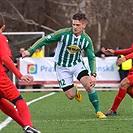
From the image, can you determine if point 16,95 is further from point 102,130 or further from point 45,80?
point 45,80

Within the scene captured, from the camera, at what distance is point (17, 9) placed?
37344 mm

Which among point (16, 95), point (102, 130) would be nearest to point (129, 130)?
point (102, 130)

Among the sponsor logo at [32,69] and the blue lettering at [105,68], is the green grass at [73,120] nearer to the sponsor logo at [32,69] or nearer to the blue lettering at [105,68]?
the sponsor logo at [32,69]

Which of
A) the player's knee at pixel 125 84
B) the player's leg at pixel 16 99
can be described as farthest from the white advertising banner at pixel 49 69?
the player's leg at pixel 16 99

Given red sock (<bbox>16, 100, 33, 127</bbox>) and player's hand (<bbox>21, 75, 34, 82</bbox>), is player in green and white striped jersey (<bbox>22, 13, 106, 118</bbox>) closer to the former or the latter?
red sock (<bbox>16, 100, 33, 127</bbox>)

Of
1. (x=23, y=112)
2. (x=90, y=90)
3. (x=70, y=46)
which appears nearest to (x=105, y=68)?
(x=90, y=90)

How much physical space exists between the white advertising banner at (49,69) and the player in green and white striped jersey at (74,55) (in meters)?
9.12

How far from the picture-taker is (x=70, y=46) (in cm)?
1173

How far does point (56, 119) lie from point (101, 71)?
1025cm

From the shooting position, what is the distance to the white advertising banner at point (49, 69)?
70.1ft

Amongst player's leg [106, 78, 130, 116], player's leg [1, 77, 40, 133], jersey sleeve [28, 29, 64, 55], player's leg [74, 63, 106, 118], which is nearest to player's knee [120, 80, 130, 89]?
player's leg [106, 78, 130, 116]

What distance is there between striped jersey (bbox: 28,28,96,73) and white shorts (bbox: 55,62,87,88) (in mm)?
83

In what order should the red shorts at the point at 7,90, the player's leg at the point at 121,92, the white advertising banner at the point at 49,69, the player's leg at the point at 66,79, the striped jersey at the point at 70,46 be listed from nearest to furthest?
the red shorts at the point at 7,90, the striped jersey at the point at 70,46, the player's leg at the point at 121,92, the player's leg at the point at 66,79, the white advertising banner at the point at 49,69

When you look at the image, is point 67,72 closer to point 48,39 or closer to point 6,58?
point 48,39
